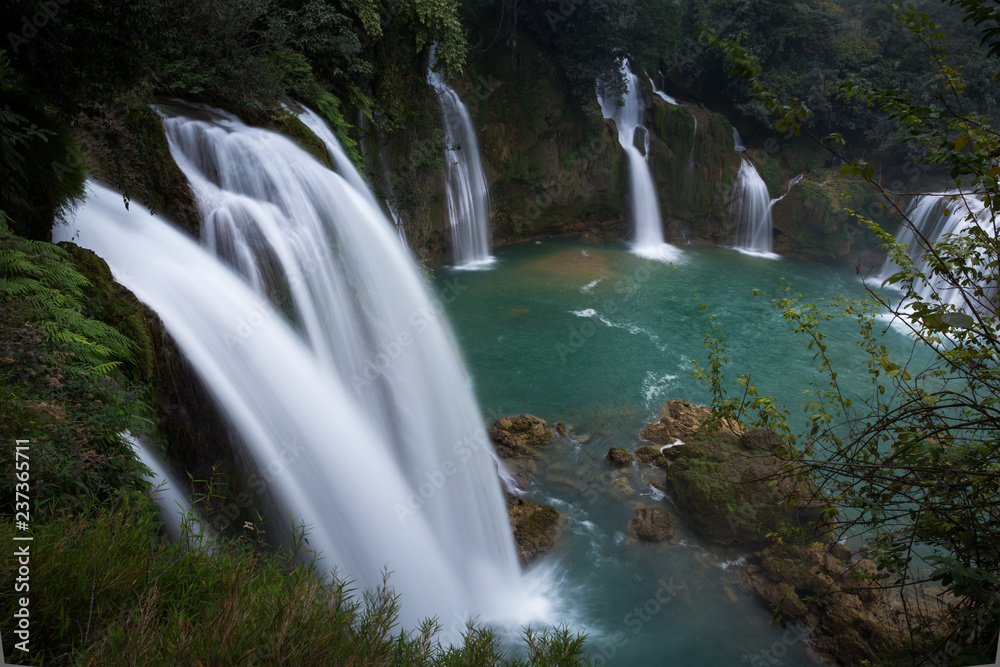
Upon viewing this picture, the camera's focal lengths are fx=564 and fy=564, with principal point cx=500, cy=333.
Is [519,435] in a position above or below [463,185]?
below

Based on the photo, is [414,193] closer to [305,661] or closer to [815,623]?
[815,623]

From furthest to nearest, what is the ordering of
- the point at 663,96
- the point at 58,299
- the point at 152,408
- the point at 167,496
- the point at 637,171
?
the point at 663,96
the point at 637,171
the point at 152,408
the point at 167,496
the point at 58,299

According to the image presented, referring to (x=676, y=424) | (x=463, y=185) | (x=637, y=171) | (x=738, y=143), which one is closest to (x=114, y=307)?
(x=676, y=424)

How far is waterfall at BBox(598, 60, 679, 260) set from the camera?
70.4ft

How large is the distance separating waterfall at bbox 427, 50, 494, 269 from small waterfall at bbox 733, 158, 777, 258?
10591 mm

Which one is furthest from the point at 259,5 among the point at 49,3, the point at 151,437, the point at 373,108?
the point at 151,437

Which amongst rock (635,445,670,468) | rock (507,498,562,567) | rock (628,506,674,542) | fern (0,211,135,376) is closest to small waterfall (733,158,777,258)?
rock (635,445,670,468)

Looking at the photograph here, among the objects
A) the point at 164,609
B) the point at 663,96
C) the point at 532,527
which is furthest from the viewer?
the point at 663,96

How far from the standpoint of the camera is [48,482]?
309 centimetres

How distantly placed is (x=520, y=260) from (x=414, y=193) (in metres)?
5.02

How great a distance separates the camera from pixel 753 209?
73.5 feet

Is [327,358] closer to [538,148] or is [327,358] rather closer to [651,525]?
[651,525]

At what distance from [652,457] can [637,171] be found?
14800mm

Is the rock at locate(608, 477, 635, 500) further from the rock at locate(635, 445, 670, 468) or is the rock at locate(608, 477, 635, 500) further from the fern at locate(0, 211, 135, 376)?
the fern at locate(0, 211, 135, 376)
